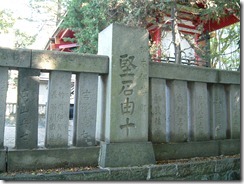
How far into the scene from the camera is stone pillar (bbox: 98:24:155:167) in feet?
9.46

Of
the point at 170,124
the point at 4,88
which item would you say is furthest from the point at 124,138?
the point at 4,88

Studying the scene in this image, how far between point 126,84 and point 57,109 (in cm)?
83

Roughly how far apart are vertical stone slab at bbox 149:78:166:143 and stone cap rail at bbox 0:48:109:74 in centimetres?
71

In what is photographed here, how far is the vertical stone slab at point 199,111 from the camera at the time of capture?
11.5 feet

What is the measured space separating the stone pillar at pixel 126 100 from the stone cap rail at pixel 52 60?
162 millimetres

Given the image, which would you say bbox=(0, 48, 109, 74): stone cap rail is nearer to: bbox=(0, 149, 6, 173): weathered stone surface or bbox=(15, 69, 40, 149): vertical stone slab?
bbox=(15, 69, 40, 149): vertical stone slab

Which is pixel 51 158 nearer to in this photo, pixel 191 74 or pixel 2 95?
pixel 2 95

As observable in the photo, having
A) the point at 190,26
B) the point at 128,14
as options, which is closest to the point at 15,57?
the point at 128,14

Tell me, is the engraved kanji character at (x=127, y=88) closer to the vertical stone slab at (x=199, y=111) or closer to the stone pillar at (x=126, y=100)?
the stone pillar at (x=126, y=100)

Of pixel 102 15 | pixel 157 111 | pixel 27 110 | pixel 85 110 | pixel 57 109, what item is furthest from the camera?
pixel 102 15

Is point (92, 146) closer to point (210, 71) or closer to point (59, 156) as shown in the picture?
point (59, 156)

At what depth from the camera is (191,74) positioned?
347cm

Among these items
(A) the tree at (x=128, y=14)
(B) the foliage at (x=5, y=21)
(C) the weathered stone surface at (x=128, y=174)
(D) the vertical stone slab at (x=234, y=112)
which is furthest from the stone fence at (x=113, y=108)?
(B) the foliage at (x=5, y=21)

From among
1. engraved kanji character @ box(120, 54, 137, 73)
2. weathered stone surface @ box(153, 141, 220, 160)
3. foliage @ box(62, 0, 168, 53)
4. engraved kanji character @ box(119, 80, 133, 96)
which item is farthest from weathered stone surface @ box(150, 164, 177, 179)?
foliage @ box(62, 0, 168, 53)
